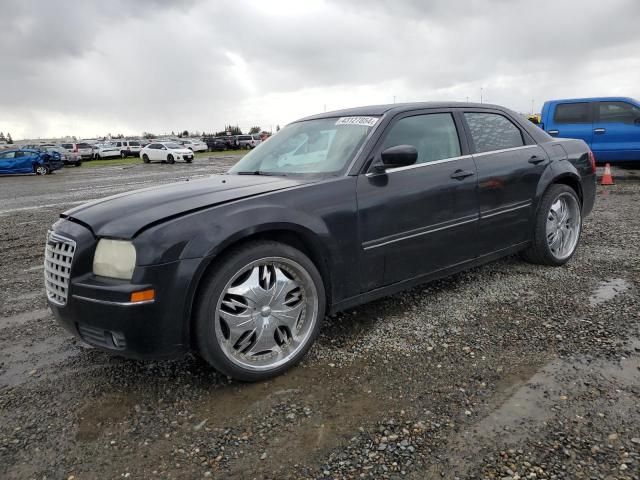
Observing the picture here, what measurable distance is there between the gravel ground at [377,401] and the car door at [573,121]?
337 inches

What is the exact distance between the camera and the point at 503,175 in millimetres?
4012

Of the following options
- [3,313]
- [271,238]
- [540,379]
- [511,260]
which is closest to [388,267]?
[271,238]

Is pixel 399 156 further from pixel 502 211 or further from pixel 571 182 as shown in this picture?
pixel 571 182

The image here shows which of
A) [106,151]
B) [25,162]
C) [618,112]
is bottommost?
[25,162]

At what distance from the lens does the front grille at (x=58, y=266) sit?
2652mm

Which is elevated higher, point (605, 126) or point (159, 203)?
point (605, 126)

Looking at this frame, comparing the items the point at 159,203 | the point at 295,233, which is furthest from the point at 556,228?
the point at 159,203

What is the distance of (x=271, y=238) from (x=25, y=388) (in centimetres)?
169

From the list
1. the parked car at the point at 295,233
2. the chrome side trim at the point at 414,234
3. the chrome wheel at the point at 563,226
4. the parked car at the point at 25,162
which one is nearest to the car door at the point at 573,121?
the chrome wheel at the point at 563,226

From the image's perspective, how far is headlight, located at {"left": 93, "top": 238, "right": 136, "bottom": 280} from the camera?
2467 mm

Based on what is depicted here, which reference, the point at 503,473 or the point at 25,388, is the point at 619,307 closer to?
the point at 503,473

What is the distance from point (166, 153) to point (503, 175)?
30654 mm

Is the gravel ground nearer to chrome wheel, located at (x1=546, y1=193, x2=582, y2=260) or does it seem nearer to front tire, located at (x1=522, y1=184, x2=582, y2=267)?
front tire, located at (x1=522, y1=184, x2=582, y2=267)

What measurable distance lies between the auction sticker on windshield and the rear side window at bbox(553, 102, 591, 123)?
32.1ft
